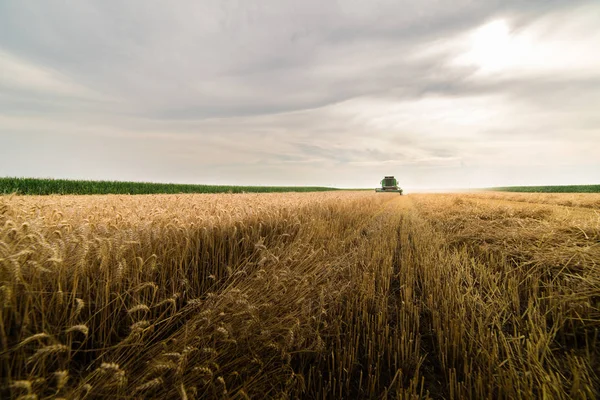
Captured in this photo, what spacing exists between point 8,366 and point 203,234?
2237 mm

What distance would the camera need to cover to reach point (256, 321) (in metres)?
2.32

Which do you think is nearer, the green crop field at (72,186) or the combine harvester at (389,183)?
the green crop field at (72,186)

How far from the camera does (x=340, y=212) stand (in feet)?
31.0

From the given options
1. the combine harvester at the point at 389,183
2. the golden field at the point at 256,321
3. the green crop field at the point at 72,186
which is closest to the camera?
the golden field at the point at 256,321

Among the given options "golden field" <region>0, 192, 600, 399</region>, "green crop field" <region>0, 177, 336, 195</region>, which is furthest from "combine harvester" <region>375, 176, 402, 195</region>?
"golden field" <region>0, 192, 600, 399</region>

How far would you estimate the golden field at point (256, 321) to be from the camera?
1689 millimetres

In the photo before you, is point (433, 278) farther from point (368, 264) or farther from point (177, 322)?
point (177, 322)

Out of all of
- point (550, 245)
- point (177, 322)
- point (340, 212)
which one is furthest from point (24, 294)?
point (340, 212)

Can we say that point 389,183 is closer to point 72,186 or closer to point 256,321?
point 72,186

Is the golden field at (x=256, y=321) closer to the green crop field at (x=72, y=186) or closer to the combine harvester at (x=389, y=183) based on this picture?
the green crop field at (x=72, y=186)

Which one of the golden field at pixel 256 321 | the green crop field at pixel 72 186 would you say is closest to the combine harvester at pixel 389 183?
the green crop field at pixel 72 186

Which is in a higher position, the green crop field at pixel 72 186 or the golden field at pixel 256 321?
the green crop field at pixel 72 186

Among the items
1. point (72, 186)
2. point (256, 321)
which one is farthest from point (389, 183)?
point (256, 321)

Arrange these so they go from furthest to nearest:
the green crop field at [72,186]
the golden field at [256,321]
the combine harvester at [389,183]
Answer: the combine harvester at [389,183] < the green crop field at [72,186] < the golden field at [256,321]
